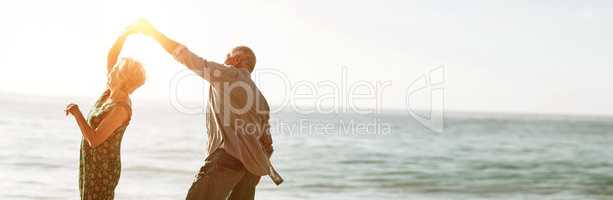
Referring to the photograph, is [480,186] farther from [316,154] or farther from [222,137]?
[222,137]

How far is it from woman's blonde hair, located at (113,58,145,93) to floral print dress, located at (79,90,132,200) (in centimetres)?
11

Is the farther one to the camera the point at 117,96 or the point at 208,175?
the point at 208,175

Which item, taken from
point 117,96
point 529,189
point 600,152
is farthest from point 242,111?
point 600,152

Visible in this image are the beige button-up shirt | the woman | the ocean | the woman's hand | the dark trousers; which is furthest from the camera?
the ocean

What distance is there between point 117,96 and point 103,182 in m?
0.51

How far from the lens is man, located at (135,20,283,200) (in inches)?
193

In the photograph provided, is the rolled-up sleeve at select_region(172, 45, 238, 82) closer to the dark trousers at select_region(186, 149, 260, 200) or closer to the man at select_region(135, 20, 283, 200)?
the man at select_region(135, 20, 283, 200)

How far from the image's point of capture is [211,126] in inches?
199

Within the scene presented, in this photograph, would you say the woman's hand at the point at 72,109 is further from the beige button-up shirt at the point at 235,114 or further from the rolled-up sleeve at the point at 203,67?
the beige button-up shirt at the point at 235,114

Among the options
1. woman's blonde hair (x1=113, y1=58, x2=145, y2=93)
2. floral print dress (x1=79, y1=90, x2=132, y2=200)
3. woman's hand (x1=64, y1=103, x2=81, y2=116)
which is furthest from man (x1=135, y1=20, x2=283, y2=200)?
woman's hand (x1=64, y1=103, x2=81, y2=116)

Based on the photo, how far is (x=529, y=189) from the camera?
56.5ft

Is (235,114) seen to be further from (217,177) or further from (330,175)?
(330,175)

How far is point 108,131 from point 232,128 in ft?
2.65

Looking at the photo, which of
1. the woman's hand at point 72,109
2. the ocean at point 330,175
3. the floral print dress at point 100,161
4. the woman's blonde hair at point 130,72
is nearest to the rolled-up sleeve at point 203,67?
the woman's blonde hair at point 130,72
